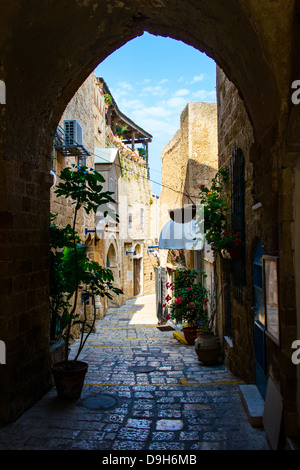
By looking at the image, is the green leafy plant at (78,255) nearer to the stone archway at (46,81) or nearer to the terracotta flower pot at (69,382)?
the terracotta flower pot at (69,382)

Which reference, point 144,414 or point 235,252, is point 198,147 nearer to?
point 235,252

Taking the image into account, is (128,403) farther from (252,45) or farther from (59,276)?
(252,45)


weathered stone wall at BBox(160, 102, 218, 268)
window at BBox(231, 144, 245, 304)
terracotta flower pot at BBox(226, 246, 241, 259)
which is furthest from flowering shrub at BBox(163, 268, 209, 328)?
weathered stone wall at BBox(160, 102, 218, 268)

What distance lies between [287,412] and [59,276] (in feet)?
11.7

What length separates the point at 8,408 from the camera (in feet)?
12.1

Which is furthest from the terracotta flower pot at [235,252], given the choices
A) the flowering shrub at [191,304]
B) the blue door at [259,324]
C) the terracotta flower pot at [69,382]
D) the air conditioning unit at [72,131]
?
the air conditioning unit at [72,131]

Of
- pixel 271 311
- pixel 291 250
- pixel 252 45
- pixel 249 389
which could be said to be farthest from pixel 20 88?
pixel 249 389

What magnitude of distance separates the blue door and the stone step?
9 cm

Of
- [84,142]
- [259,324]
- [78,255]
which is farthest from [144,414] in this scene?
[84,142]

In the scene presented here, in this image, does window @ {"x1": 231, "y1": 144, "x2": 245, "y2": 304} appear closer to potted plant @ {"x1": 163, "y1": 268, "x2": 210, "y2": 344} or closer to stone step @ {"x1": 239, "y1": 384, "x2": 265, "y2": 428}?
stone step @ {"x1": 239, "y1": 384, "x2": 265, "y2": 428}

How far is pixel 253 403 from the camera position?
3.89m

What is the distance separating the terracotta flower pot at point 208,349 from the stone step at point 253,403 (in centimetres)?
209

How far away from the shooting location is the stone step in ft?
11.7

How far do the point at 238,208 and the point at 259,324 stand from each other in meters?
2.00
